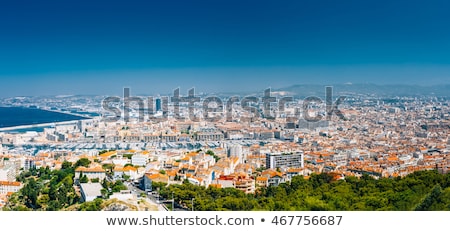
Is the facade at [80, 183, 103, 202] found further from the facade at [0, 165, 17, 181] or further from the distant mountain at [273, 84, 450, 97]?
the distant mountain at [273, 84, 450, 97]

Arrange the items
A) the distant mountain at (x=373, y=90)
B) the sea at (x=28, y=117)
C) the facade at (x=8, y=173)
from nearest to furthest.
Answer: the facade at (x=8, y=173) → the distant mountain at (x=373, y=90) → the sea at (x=28, y=117)

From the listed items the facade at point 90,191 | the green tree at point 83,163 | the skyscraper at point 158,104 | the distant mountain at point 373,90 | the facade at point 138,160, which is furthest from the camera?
the skyscraper at point 158,104

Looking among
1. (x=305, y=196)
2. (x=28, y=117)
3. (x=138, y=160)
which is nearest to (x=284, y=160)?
(x=138, y=160)

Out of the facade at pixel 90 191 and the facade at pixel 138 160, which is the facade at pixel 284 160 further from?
the facade at pixel 90 191

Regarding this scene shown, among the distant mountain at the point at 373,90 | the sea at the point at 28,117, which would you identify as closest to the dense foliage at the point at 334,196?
the distant mountain at the point at 373,90

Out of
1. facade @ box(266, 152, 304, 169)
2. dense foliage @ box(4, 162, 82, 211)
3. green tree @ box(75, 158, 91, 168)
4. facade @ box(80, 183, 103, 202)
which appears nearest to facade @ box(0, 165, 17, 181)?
dense foliage @ box(4, 162, 82, 211)

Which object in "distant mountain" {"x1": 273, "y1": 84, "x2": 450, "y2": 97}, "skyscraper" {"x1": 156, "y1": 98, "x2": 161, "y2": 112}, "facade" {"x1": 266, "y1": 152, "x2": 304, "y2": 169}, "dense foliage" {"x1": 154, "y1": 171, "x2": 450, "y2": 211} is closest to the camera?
"dense foliage" {"x1": 154, "y1": 171, "x2": 450, "y2": 211}

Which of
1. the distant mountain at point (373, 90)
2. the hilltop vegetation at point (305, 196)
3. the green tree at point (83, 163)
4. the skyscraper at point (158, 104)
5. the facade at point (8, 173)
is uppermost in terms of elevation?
the distant mountain at point (373, 90)
